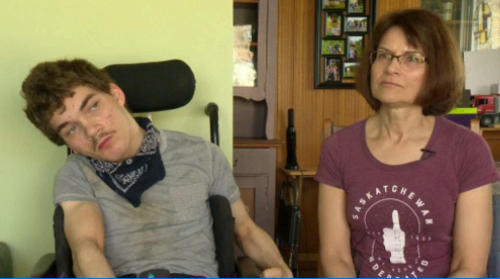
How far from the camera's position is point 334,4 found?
3.37 m

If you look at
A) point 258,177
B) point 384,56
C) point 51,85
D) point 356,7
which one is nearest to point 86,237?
point 51,85

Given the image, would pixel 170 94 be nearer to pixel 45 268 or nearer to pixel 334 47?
pixel 45 268

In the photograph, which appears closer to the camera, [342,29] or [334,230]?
[334,230]

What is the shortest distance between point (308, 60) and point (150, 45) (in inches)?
78.9

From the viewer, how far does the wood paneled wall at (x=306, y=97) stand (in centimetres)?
345

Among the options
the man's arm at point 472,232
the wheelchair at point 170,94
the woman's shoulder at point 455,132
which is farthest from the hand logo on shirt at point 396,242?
the wheelchair at point 170,94

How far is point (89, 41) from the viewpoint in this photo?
1576 mm

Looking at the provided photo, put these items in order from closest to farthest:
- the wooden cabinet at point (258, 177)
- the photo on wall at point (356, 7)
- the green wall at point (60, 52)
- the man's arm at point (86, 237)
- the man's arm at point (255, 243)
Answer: the man's arm at point (86, 237) < the man's arm at point (255, 243) < the green wall at point (60, 52) < the wooden cabinet at point (258, 177) < the photo on wall at point (356, 7)

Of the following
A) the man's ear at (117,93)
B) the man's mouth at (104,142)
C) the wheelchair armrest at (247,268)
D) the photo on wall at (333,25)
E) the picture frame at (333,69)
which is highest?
the photo on wall at (333,25)

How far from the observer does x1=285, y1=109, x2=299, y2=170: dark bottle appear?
3217 millimetres

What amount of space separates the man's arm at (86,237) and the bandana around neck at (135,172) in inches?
2.8

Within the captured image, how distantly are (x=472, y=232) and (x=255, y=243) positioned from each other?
0.51 metres

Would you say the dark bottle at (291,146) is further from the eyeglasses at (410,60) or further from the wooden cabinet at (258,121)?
the eyeglasses at (410,60)

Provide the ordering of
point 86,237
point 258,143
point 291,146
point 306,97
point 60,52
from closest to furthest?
1. point 86,237
2. point 60,52
3. point 258,143
4. point 291,146
5. point 306,97
